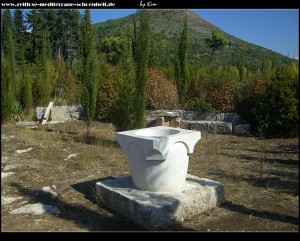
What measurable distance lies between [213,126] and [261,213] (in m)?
6.75

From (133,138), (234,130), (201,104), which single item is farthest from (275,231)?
(201,104)

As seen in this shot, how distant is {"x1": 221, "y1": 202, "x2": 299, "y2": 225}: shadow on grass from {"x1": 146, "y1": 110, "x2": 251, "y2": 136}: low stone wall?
246 inches

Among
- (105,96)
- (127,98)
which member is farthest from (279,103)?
(105,96)

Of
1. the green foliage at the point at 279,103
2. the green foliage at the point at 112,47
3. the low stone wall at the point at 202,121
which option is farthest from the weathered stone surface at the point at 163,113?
the green foliage at the point at 112,47

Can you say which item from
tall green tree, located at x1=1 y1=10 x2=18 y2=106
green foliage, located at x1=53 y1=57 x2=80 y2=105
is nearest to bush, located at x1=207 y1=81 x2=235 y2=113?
green foliage, located at x1=53 y1=57 x2=80 y2=105

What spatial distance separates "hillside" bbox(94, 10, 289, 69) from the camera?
1197 inches

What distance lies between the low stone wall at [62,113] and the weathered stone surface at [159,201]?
29.2ft

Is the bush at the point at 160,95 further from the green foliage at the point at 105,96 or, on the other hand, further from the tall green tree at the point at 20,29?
the tall green tree at the point at 20,29

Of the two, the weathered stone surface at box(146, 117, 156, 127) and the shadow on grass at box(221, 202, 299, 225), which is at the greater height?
the weathered stone surface at box(146, 117, 156, 127)

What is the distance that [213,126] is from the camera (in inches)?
444

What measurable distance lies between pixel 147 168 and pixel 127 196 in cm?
47

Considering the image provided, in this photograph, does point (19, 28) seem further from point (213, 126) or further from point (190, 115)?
point (213, 126)

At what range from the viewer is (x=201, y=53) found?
107ft

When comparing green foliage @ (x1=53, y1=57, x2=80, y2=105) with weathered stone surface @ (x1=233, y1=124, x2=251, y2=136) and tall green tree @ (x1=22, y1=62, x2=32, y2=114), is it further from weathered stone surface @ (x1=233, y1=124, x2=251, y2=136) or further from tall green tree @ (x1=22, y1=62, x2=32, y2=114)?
weathered stone surface @ (x1=233, y1=124, x2=251, y2=136)
